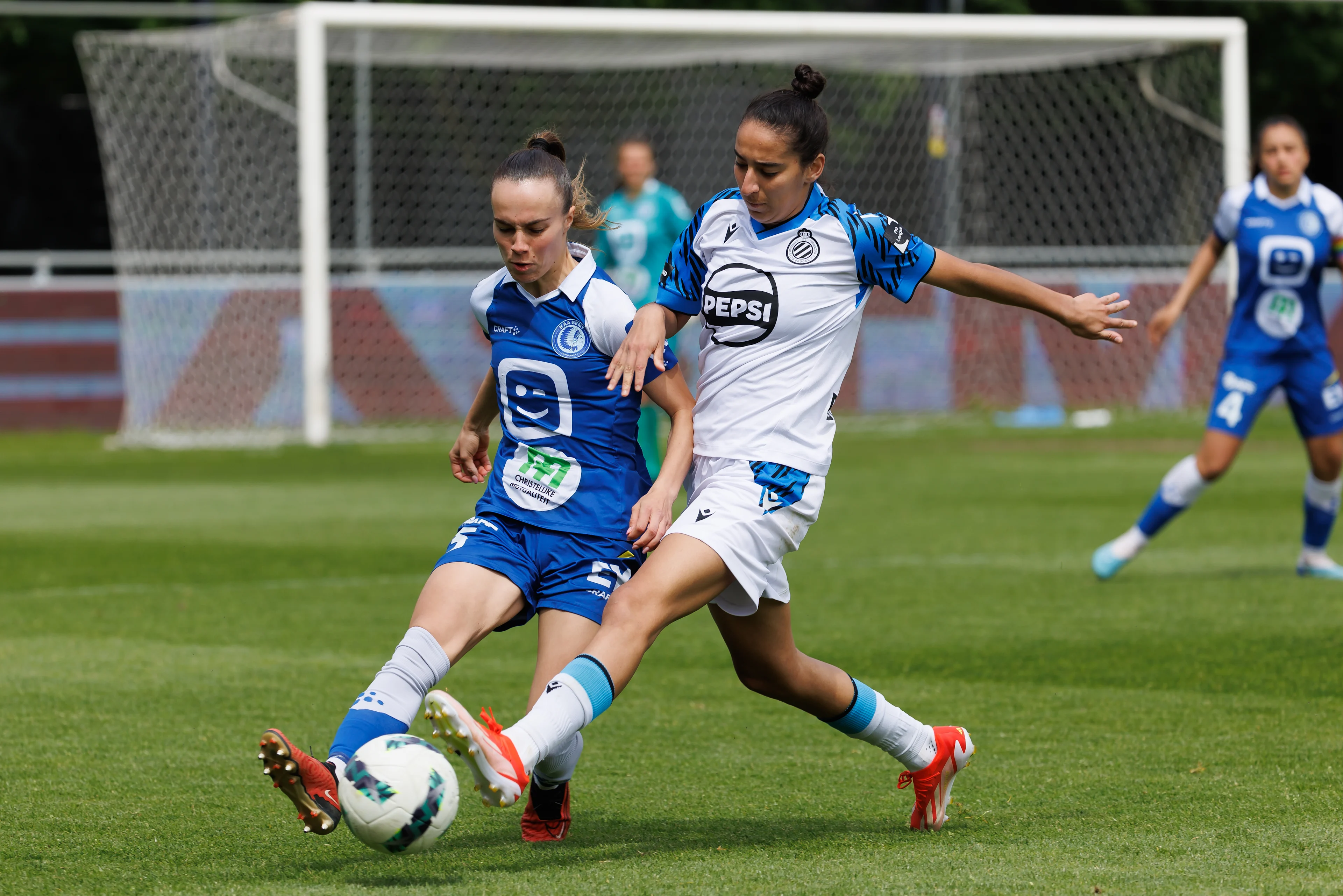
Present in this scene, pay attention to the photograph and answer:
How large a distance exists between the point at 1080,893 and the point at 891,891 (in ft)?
1.29

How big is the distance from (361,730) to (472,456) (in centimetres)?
104

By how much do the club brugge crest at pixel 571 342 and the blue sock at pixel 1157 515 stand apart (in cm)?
527

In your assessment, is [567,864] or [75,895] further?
[567,864]

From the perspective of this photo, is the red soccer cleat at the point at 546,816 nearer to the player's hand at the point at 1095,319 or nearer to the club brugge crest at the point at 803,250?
the club brugge crest at the point at 803,250

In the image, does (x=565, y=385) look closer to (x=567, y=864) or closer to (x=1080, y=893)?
(x=567, y=864)

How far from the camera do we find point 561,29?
58.0ft

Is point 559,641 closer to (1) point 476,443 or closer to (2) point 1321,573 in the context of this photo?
(1) point 476,443

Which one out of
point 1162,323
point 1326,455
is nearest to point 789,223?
point 1162,323

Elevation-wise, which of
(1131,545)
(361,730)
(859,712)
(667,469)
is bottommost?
(1131,545)

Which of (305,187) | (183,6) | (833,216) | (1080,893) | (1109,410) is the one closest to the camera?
(1080,893)

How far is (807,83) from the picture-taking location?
4.66 metres

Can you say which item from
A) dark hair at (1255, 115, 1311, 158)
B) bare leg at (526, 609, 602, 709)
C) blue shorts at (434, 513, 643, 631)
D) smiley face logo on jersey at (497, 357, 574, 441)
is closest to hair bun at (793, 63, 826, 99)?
smiley face logo on jersey at (497, 357, 574, 441)

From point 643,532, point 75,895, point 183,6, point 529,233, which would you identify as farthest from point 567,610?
point 183,6

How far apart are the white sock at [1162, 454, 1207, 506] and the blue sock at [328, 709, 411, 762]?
5812 mm
